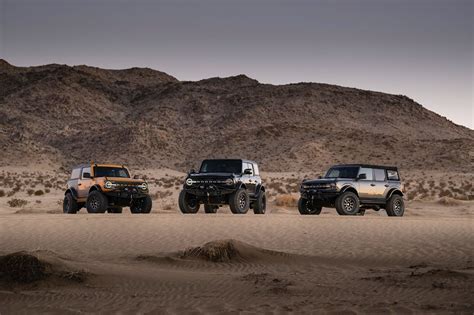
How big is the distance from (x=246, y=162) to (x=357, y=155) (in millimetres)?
67782

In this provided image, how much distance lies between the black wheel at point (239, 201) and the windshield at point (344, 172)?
3199 mm

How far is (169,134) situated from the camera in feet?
322


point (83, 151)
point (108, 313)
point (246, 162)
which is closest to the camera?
point (108, 313)

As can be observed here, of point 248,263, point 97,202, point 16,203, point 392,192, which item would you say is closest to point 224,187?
point 97,202

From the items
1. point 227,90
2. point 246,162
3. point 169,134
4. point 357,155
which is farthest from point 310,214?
point 227,90

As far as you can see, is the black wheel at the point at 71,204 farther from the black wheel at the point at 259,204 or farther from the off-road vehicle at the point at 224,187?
the black wheel at the point at 259,204

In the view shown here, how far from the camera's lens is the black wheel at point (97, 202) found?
23.2m

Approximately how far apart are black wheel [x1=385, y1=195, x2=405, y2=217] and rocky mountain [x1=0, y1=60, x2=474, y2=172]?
59635 mm

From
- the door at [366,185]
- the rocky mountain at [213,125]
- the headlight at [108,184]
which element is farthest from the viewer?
the rocky mountain at [213,125]

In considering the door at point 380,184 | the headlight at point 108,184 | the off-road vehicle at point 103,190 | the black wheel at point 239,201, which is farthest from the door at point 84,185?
the door at point 380,184

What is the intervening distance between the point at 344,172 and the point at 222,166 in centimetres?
424

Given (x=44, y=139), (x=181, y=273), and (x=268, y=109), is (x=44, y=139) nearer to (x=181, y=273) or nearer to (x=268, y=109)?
(x=268, y=109)

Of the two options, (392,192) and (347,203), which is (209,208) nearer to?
(347,203)

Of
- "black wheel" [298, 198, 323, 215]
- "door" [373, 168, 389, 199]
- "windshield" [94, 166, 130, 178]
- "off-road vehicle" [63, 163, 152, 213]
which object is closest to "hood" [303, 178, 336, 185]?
"black wheel" [298, 198, 323, 215]
